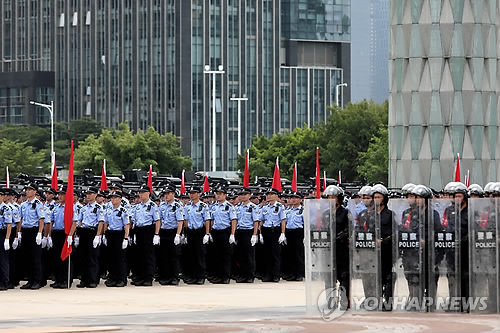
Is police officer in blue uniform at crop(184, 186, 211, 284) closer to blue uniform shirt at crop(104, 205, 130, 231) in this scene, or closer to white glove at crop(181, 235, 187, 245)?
white glove at crop(181, 235, 187, 245)

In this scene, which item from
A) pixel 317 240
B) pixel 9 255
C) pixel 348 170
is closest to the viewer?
pixel 317 240

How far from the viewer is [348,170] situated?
257 ft

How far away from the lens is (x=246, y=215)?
1000 inches

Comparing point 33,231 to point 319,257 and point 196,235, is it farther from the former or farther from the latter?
point 319,257

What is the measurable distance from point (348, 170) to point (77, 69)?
49.5 meters

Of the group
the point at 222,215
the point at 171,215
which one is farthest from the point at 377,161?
the point at 171,215

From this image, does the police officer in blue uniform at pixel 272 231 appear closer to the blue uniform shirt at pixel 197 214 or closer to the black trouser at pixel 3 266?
the blue uniform shirt at pixel 197 214

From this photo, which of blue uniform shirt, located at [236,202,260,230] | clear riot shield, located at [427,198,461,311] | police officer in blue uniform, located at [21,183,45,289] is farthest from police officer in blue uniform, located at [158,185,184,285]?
clear riot shield, located at [427,198,461,311]

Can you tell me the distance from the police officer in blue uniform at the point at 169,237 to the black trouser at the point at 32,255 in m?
2.33

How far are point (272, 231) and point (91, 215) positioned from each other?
3650 millimetres

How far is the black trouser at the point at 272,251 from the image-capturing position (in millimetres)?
25562

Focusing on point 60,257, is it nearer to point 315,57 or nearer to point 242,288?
point 242,288

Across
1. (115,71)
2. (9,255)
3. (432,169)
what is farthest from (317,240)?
(115,71)

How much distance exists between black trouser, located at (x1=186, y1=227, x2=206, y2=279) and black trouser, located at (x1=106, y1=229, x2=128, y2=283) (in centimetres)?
140
